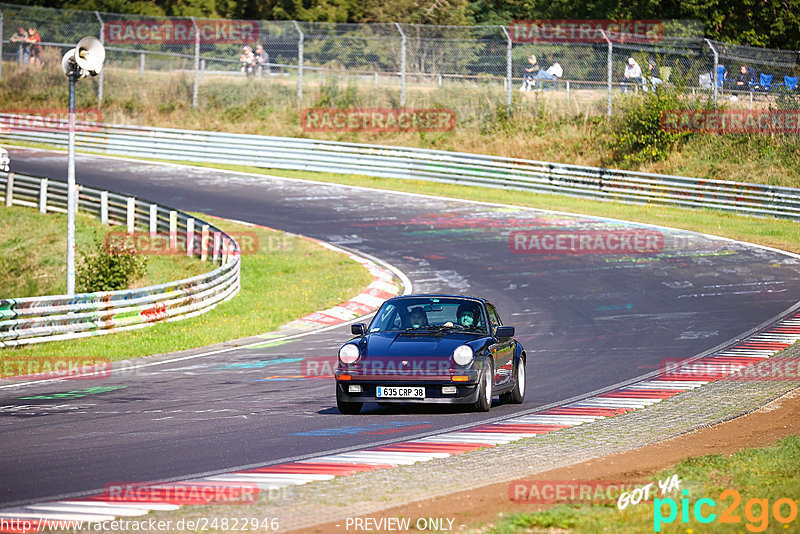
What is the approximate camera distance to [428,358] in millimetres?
11516

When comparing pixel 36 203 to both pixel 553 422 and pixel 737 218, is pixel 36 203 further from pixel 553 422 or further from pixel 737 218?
pixel 553 422

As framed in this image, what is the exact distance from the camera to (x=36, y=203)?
109 ft

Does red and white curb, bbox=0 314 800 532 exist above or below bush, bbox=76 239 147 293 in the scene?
above

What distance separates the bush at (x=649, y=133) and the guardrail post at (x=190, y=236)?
1817cm

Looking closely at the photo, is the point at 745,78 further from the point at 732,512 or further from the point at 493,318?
the point at 732,512

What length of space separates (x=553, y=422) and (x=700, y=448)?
2022 mm

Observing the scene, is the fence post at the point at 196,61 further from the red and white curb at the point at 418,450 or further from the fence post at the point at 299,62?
the red and white curb at the point at 418,450

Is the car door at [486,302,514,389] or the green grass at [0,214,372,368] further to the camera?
the green grass at [0,214,372,368]

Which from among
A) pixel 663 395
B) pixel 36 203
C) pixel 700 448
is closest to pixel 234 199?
pixel 36 203

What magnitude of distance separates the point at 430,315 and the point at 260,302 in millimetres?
10977

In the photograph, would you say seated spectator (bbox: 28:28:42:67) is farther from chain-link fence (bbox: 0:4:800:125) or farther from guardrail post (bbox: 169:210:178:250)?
guardrail post (bbox: 169:210:178:250)

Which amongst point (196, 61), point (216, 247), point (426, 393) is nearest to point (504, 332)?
point (426, 393)

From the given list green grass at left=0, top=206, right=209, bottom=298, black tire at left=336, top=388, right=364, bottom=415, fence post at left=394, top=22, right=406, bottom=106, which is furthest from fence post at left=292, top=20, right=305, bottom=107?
black tire at left=336, top=388, right=364, bottom=415

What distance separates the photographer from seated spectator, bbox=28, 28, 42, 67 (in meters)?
47.2
